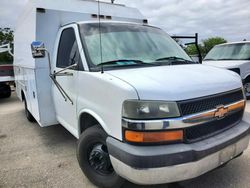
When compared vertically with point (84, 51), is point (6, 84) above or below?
below

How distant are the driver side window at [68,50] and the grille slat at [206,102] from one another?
1.58 meters

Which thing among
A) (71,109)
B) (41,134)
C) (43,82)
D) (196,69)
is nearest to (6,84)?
(41,134)

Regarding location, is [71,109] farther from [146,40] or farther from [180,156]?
[180,156]

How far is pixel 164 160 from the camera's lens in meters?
2.31

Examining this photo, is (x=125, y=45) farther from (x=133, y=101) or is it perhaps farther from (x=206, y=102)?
(x=206, y=102)

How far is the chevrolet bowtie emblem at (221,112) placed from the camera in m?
2.66

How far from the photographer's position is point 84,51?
10.9ft

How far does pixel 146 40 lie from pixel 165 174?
2084mm

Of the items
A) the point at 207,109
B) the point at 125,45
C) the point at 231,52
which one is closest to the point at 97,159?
the point at 207,109

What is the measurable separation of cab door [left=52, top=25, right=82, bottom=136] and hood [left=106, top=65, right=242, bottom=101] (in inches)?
35.7

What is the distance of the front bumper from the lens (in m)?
2.31

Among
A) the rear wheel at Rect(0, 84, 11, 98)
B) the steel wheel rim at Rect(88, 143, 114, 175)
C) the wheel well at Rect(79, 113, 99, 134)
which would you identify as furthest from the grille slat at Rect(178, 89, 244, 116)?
the rear wheel at Rect(0, 84, 11, 98)

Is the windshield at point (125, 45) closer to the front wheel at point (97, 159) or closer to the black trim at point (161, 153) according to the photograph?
the front wheel at point (97, 159)

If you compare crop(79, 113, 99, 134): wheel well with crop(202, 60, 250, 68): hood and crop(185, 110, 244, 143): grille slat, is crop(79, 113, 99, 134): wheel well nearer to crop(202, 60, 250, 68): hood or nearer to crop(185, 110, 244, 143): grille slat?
crop(185, 110, 244, 143): grille slat
